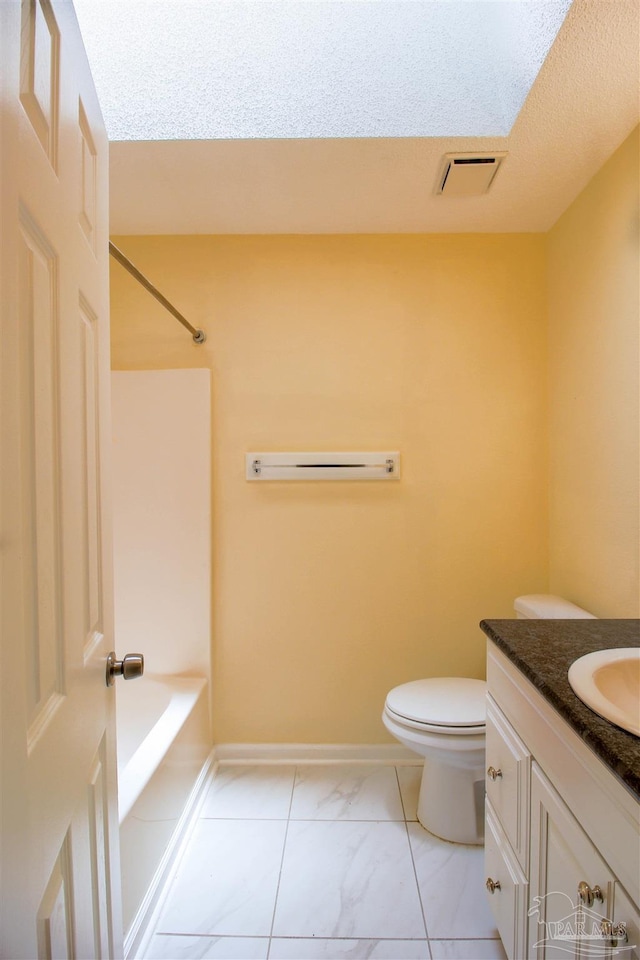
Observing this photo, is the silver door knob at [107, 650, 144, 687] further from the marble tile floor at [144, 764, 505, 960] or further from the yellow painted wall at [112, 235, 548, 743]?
the yellow painted wall at [112, 235, 548, 743]

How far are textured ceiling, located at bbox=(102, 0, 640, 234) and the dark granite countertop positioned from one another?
1.42m

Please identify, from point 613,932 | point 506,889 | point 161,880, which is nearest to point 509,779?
point 506,889

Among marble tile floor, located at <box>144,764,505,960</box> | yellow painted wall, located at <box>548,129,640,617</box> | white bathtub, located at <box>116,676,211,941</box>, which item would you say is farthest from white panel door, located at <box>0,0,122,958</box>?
yellow painted wall, located at <box>548,129,640,617</box>

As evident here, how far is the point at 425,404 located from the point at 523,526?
26.3 inches

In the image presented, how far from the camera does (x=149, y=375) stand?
7.22ft

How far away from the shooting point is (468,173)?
173 centimetres

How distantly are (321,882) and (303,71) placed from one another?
2.47 metres

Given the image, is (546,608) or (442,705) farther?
(546,608)

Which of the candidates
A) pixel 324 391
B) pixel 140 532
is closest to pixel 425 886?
pixel 140 532

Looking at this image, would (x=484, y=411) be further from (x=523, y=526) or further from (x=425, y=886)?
(x=425, y=886)

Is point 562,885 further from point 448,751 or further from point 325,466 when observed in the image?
point 325,466

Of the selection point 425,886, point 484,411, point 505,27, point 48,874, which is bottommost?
point 425,886

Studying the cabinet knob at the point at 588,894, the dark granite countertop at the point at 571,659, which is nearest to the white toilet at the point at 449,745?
the dark granite countertop at the point at 571,659

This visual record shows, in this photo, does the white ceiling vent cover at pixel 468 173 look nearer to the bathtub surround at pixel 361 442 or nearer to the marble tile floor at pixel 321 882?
the bathtub surround at pixel 361 442
